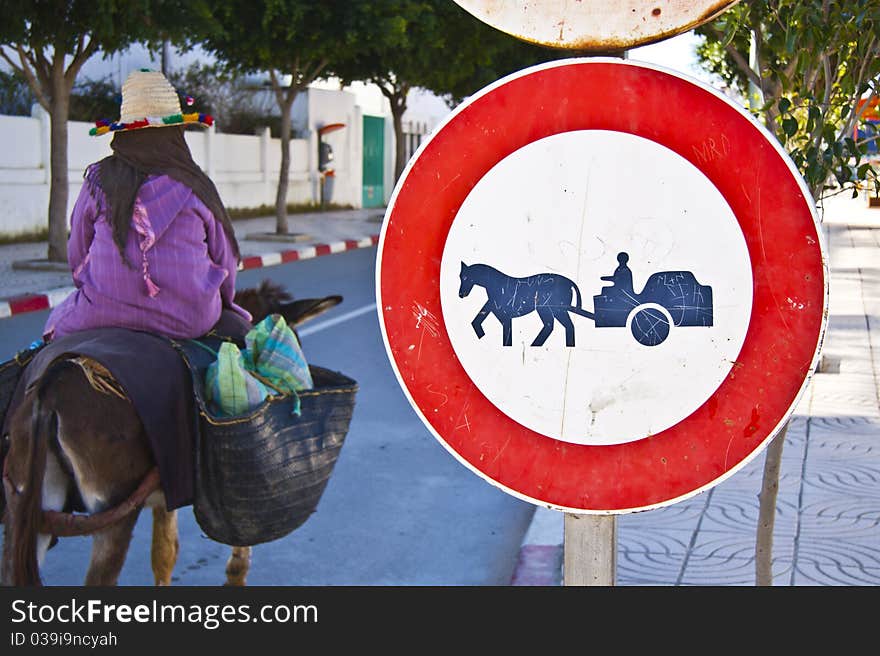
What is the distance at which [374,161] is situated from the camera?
35688 mm

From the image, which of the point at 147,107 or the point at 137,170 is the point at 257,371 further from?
the point at 147,107

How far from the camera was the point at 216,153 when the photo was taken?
84.0ft

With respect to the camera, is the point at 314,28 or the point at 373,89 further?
the point at 373,89

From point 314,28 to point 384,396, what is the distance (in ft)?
43.5

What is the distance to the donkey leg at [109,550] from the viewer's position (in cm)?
381

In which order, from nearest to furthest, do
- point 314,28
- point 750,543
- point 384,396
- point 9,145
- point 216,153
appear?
point 750,543
point 384,396
point 9,145
point 314,28
point 216,153

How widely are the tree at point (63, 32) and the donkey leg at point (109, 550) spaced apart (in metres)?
10.9

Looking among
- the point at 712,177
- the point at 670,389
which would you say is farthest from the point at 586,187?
the point at 670,389

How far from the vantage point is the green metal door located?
3503 centimetres

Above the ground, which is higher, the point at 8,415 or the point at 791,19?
the point at 791,19

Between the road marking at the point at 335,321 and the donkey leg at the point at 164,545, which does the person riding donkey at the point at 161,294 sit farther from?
the road marking at the point at 335,321

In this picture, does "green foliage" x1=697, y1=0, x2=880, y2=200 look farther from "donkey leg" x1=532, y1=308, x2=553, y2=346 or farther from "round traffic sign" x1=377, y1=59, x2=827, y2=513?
"donkey leg" x1=532, y1=308, x2=553, y2=346

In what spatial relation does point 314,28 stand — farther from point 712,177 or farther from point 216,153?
point 712,177

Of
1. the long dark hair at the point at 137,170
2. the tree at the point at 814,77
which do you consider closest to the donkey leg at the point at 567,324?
the tree at the point at 814,77
